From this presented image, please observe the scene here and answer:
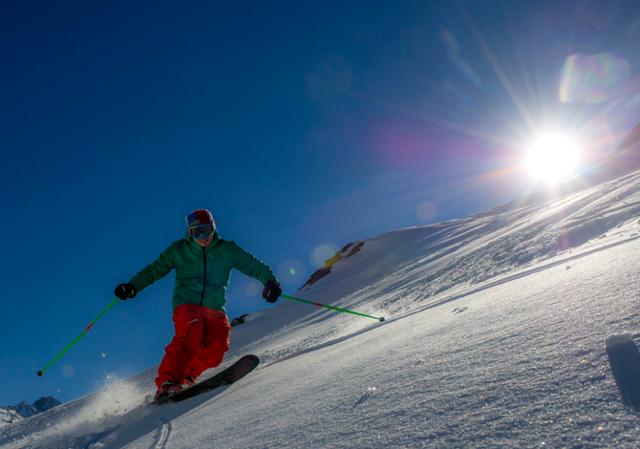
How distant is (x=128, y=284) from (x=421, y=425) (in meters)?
4.47

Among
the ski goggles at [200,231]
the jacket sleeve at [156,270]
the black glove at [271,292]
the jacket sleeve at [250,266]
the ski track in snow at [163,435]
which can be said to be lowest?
the ski track in snow at [163,435]

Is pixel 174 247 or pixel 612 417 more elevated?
pixel 174 247

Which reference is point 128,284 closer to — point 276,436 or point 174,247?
point 174,247

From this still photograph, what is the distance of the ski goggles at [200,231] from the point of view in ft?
15.5

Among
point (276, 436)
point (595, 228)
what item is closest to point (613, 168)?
point (595, 228)

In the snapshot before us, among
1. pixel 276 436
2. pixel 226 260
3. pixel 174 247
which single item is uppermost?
pixel 174 247

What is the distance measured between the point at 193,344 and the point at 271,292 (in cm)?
118

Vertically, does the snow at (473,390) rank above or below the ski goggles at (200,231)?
below

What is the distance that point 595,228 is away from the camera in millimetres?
4219

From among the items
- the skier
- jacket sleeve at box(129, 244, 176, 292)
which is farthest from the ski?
jacket sleeve at box(129, 244, 176, 292)

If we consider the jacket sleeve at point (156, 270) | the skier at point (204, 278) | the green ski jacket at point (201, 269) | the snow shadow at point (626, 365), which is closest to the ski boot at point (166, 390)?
the skier at point (204, 278)

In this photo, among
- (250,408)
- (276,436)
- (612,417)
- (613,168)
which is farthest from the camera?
(613,168)

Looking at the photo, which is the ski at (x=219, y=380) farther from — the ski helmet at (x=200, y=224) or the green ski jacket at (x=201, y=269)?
the ski helmet at (x=200, y=224)

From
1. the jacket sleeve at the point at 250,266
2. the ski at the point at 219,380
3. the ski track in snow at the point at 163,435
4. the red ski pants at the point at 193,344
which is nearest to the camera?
the ski track in snow at the point at 163,435
